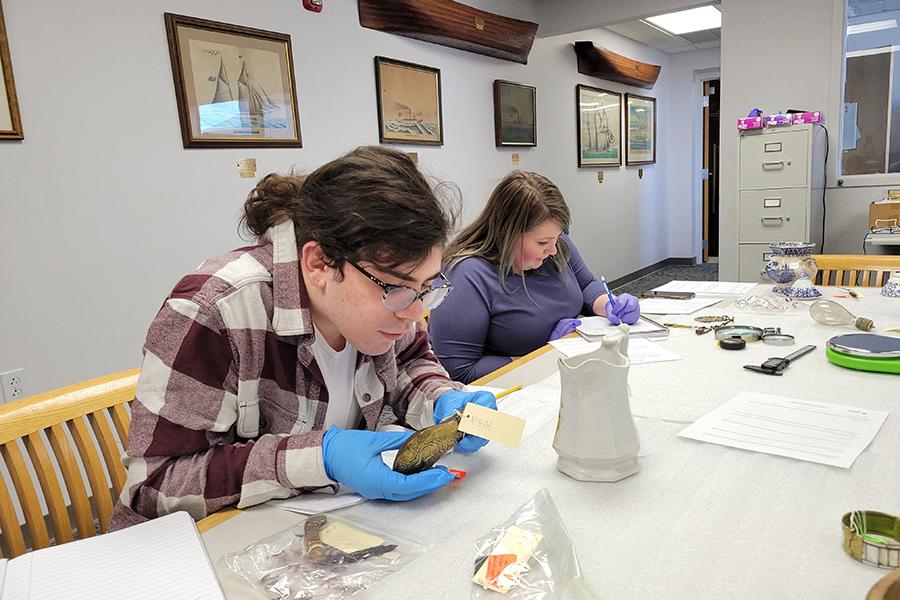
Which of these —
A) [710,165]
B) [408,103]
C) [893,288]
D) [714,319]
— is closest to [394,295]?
[714,319]

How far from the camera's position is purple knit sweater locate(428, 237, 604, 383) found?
1.75 m

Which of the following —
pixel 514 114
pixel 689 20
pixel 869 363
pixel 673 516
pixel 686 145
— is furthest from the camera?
pixel 686 145

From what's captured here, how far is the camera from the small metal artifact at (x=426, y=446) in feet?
2.65

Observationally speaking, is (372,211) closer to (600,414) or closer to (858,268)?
(600,414)

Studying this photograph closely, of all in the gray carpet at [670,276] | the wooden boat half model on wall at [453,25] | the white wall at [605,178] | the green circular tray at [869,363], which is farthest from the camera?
the gray carpet at [670,276]

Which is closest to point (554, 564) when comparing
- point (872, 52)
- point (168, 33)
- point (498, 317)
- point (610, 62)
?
point (498, 317)

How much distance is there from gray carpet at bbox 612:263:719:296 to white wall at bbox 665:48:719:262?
0.77ft

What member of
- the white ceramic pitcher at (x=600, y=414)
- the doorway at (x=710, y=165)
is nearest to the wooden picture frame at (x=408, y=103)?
the white ceramic pitcher at (x=600, y=414)

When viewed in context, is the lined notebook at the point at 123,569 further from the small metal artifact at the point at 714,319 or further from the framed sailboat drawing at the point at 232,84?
the framed sailboat drawing at the point at 232,84

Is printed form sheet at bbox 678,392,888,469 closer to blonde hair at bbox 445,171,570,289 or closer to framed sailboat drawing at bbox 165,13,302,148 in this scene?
blonde hair at bbox 445,171,570,289

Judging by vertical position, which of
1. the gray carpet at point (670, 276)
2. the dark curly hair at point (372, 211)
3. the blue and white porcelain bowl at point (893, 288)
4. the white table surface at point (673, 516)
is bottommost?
the gray carpet at point (670, 276)

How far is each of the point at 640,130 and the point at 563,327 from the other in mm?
5047

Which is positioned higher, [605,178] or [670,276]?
[605,178]

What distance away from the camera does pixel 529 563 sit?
647 millimetres
